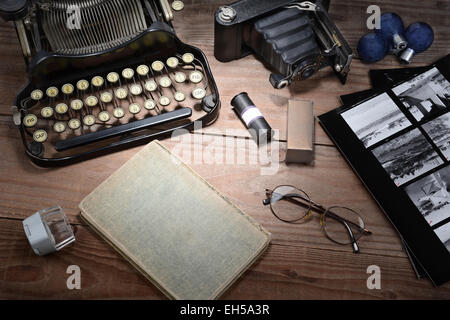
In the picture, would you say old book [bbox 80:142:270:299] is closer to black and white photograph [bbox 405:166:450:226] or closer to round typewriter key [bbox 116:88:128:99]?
round typewriter key [bbox 116:88:128:99]

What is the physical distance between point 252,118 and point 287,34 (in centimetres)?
27

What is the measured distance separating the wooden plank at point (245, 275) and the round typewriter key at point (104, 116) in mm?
318

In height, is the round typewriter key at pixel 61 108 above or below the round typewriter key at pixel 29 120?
above

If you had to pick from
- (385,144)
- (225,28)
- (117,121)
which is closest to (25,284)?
(117,121)

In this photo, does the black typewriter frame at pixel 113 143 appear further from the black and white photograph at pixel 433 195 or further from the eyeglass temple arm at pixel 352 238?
the black and white photograph at pixel 433 195

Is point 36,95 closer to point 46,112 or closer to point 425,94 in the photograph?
point 46,112

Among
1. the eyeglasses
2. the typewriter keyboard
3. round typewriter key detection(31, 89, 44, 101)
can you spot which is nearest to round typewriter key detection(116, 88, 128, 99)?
the typewriter keyboard

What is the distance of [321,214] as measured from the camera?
1.53 m

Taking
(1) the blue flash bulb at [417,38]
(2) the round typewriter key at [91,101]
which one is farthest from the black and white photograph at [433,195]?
(2) the round typewriter key at [91,101]

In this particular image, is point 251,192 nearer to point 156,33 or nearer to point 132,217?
point 132,217

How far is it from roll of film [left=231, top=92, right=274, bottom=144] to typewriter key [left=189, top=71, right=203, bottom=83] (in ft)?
0.38

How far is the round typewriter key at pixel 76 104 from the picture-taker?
5.21 ft

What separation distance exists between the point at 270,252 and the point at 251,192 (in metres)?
0.18

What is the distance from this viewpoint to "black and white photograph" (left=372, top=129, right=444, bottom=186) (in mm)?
1536
